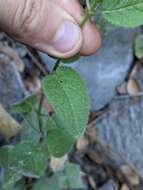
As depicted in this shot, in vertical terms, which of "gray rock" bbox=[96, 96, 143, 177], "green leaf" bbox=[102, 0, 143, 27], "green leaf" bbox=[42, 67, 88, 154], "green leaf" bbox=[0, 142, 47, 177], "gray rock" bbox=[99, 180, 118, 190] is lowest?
"gray rock" bbox=[99, 180, 118, 190]

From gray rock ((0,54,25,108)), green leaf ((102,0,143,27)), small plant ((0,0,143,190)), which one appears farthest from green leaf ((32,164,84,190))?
green leaf ((102,0,143,27))

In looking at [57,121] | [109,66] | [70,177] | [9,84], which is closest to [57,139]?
[57,121]

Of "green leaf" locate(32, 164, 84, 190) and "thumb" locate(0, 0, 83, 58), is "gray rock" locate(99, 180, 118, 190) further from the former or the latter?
"thumb" locate(0, 0, 83, 58)

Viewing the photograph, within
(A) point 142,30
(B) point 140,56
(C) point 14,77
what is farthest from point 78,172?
(A) point 142,30

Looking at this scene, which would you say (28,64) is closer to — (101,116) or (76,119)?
(101,116)

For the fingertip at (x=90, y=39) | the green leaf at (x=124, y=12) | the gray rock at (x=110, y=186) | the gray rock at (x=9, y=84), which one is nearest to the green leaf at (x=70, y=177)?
the gray rock at (x=110, y=186)

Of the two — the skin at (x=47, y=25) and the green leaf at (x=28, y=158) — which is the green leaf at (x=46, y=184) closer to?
the green leaf at (x=28, y=158)
